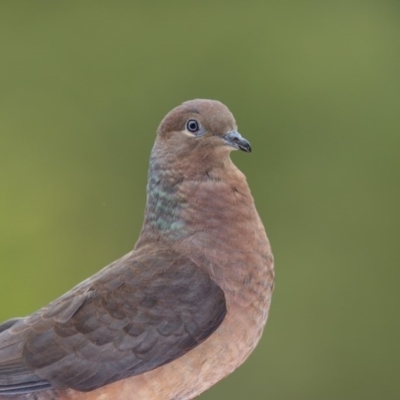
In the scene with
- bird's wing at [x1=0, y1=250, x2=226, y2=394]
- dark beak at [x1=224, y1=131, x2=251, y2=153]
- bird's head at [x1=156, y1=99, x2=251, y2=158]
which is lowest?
bird's wing at [x1=0, y1=250, x2=226, y2=394]

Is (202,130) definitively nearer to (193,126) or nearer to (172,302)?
(193,126)

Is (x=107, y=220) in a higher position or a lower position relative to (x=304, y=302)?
higher

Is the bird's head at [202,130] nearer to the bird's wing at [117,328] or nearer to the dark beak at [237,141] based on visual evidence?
the dark beak at [237,141]

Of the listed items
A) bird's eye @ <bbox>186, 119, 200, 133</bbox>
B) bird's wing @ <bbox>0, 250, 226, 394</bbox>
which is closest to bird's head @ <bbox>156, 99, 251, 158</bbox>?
bird's eye @ <bbox>186, 119, 200, 133</bbox>

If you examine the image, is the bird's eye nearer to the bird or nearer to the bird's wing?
the bird

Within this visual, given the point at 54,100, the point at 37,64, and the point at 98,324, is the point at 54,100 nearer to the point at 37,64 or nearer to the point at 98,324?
the point at 37,64

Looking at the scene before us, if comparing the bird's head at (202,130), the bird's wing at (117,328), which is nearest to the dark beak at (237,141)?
the bird's head at (202,130)

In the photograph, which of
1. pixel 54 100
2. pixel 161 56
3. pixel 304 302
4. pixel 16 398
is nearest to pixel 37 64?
pixel 54 100

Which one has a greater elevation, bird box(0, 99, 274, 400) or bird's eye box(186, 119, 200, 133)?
bird's eye box(186, 119, 200, 133)
